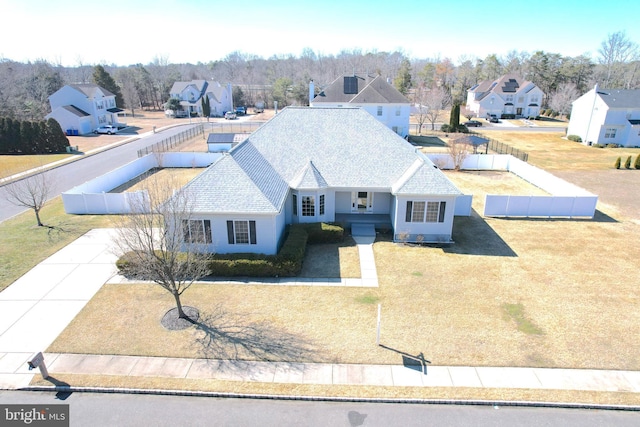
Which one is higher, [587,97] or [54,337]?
[587,97]

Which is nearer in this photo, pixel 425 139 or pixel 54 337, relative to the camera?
pixel 54 337

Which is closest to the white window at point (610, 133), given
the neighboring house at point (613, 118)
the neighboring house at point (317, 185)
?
the neighboring house at point (613, 118)

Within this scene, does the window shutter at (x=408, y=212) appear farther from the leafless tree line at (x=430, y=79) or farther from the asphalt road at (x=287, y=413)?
the leafless tree line at (x=430, y=79)

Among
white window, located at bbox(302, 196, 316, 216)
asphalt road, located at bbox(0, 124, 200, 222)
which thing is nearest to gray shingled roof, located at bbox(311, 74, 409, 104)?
asphalt road, located at bbox(0, 124, 200, 222)

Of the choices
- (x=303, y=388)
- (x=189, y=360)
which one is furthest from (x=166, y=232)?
(x=303, y=388)

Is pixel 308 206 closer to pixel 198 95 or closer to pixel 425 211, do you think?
pixel 425 211

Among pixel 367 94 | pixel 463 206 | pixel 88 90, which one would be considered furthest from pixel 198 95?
pixel 463 206

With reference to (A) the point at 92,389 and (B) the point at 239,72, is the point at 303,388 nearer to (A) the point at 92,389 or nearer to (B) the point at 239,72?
(A) the point at 92,389
